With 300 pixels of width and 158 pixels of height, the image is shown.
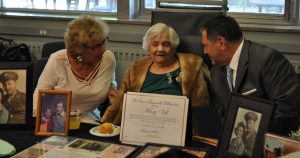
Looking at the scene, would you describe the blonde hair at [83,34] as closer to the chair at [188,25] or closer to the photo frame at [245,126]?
the chair at [188,25]

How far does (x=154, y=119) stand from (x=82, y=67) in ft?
3.35

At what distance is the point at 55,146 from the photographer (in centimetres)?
170

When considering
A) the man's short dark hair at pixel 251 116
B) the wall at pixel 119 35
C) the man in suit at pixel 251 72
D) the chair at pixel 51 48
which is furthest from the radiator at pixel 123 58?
the man's short dark hair at pixel 251 116

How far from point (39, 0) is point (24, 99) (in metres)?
2.80

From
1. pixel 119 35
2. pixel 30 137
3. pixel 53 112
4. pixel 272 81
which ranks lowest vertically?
pixel 30 137

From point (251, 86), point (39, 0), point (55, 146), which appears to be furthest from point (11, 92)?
point (39, 0)

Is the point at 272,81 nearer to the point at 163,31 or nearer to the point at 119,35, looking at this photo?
the point at 163,31

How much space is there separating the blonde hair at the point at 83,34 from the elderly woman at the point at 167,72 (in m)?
0.37

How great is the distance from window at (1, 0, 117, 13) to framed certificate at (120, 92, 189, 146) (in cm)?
266

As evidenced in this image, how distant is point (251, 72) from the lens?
219 centimetres

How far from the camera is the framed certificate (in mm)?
1708

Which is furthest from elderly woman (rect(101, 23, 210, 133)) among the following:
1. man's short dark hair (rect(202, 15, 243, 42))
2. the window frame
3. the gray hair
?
the window frame

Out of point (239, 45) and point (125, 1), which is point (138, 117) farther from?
point (125, 1)

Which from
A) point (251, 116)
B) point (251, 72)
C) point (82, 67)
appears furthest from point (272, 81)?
point (82, 67)
